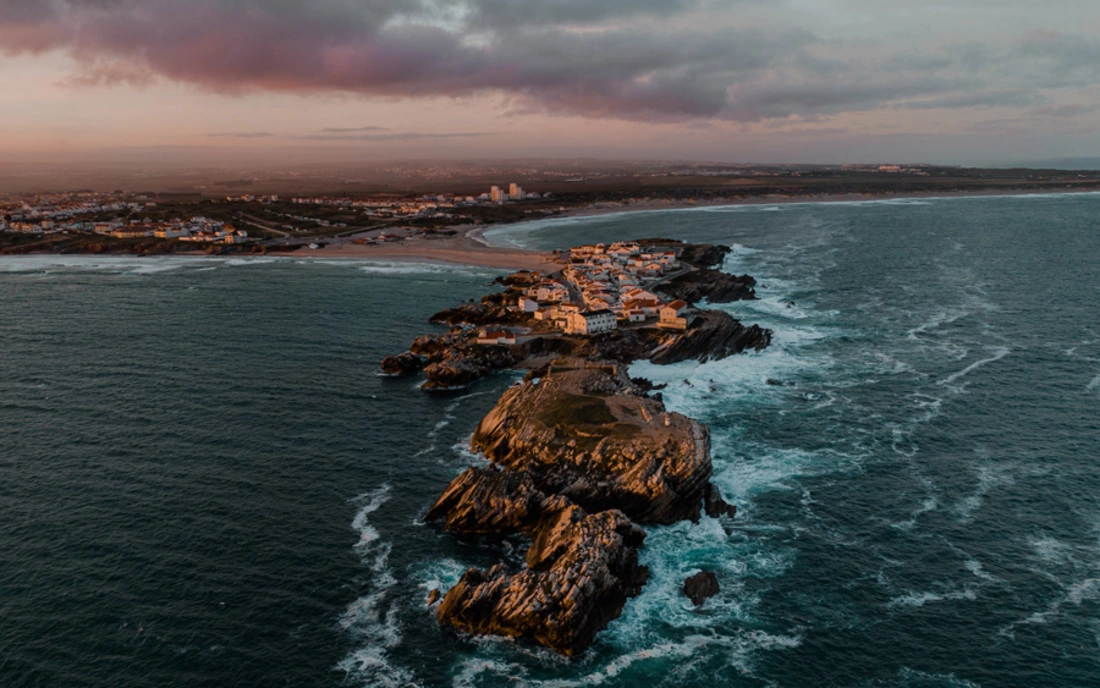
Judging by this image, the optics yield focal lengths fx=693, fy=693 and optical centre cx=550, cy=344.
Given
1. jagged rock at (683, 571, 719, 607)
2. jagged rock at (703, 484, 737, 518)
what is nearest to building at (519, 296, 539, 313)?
jagged rock at (703, 484, 737, 518)

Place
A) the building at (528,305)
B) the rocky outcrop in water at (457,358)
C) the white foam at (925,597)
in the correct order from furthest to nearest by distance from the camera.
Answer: the building at (528,305) < the rocky outcrop in water at (457,358) < the white foam at (925,597)

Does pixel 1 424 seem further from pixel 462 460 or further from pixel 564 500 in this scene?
pixel 564 500

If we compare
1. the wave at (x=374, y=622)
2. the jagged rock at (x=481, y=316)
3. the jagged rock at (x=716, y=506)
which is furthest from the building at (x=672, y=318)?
the wave at (x=374, y=622)

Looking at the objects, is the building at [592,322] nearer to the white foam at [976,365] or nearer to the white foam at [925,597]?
the white foam at [976,365]

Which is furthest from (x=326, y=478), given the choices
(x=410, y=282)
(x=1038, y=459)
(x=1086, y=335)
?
(x=1086, y=335)

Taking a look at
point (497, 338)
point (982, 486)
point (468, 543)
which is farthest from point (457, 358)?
point (982, 486)

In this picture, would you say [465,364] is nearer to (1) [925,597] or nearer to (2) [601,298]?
(2) [601,298]

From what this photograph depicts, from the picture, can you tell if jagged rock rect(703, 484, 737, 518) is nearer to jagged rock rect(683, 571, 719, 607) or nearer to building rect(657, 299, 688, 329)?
jagged rock rect(683, 571, 719, 607)
